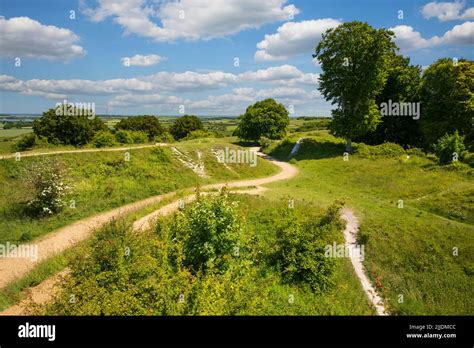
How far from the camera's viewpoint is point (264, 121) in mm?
58812

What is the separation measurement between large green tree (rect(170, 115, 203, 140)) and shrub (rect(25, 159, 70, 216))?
5865 centimetres

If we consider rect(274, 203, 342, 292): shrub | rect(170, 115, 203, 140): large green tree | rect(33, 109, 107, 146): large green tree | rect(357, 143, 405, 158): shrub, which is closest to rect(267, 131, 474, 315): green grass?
rect(274, 203, 342, 292): shrub

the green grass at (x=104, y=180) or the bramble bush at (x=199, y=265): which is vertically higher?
the green grass at (x=104, y=180)

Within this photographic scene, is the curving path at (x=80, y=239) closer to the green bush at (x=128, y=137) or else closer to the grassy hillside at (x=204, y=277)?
the grassy hillside at (x=204, y=277)

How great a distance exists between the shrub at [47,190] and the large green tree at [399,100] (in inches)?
1815

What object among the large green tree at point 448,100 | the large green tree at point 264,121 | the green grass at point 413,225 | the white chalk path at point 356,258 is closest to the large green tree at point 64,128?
the large green tree at point 264,121

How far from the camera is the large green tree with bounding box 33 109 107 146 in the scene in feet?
162

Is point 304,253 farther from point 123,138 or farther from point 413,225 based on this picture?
point 123,138

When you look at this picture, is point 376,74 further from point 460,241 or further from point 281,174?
point 460,241

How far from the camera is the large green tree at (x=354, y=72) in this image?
132 ft

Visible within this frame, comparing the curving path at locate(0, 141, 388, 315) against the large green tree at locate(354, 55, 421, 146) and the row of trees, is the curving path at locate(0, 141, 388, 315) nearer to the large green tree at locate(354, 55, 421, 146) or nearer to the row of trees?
the row of trees
